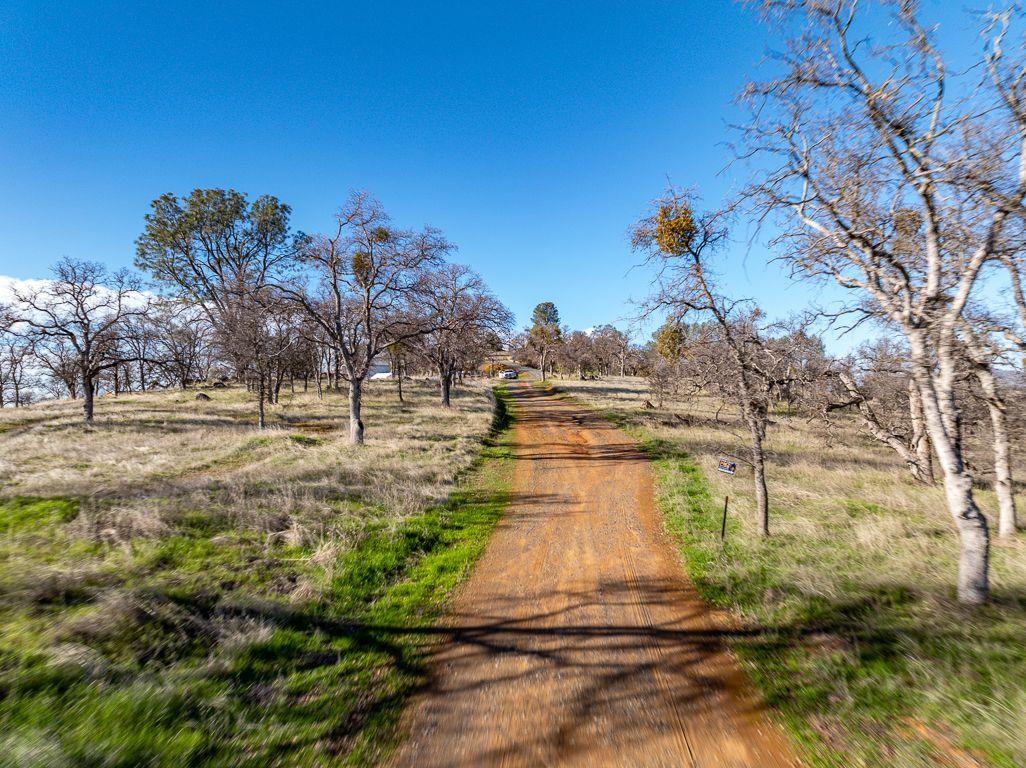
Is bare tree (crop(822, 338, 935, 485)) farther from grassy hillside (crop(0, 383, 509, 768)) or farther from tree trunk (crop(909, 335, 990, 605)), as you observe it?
grassy hillside (crop(0, 383, 509, 768))

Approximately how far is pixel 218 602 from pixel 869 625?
8.72m

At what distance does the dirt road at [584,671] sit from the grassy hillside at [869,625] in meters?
0.56

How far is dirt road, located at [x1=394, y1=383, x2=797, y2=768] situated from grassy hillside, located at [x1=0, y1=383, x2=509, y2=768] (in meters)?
0.64

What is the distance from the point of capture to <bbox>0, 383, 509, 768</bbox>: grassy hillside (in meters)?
3.79

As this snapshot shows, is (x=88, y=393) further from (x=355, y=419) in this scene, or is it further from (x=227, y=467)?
(x=355, y=419)

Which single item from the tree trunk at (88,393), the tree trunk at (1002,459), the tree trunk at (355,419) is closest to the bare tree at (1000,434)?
the tree trunk at (1002,459)

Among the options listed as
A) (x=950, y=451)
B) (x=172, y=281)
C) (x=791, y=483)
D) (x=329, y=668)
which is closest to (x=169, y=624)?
(x=329, y=668)

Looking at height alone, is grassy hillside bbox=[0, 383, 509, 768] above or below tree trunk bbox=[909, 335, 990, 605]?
below

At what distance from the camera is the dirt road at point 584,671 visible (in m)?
3.93

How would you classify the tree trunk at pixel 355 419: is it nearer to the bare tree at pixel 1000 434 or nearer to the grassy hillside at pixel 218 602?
the grassy hillside at pixel 218 602

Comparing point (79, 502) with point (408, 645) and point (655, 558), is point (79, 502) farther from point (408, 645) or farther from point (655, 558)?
point (655, 558)

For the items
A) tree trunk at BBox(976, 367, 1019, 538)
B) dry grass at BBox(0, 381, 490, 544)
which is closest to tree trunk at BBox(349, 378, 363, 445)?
dry grass at BBox(0, 381, 490, 544)

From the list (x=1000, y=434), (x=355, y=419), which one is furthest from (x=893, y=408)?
(x=355, y=419)

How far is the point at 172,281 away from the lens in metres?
34.4
